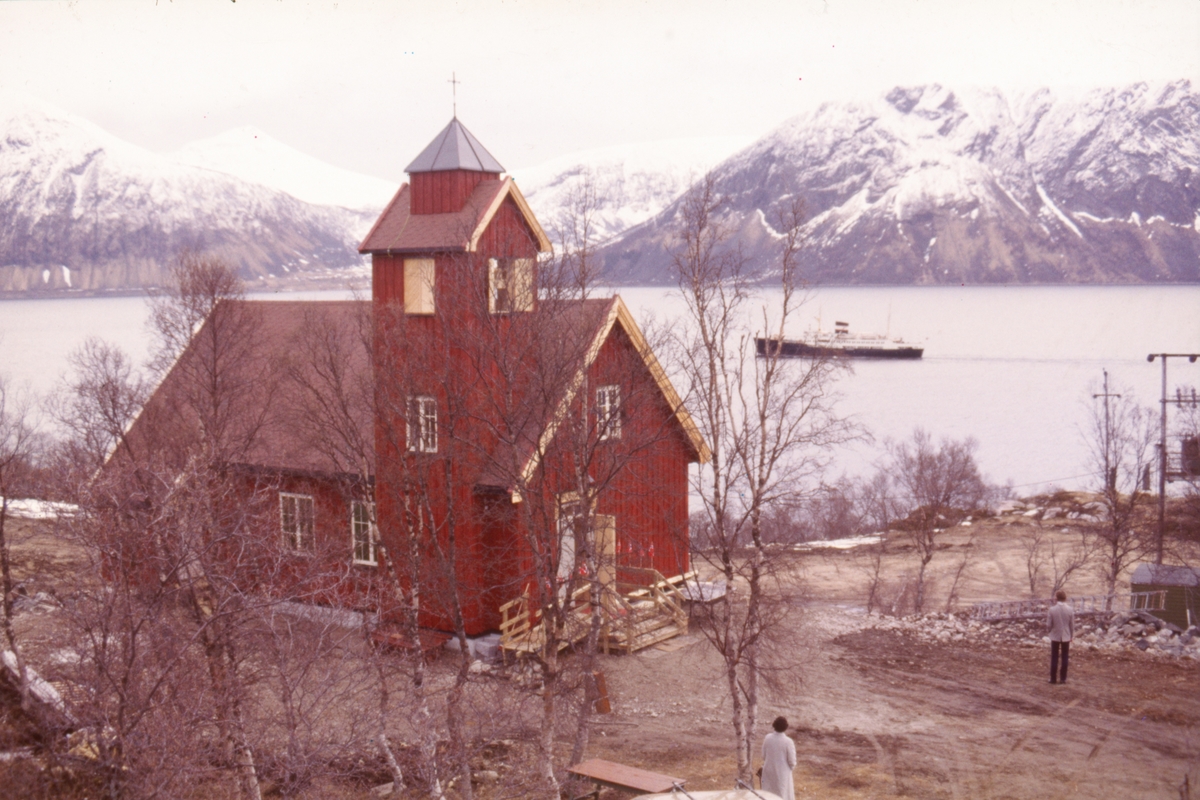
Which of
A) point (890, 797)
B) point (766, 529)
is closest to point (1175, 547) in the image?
point (766, 529)

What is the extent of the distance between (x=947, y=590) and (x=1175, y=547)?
7485 millimetres

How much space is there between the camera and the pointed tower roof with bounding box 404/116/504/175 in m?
20.9

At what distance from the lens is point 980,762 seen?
1477 cm

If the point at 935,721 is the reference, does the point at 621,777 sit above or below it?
above

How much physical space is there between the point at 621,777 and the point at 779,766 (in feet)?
7.85

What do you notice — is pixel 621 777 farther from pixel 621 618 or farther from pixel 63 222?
pixel 63 222

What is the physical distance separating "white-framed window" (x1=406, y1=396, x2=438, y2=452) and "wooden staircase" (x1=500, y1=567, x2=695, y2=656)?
14.1 ft

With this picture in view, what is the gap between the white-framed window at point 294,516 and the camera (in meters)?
21.7

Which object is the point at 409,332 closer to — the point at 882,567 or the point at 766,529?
the point at 882,567

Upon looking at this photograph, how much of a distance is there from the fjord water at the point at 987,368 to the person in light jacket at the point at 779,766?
31.4 meters

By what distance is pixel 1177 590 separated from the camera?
2367 cm

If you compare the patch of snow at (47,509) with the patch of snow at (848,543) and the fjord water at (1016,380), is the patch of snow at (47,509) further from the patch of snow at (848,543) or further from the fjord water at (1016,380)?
the patch of snow at (848,543)

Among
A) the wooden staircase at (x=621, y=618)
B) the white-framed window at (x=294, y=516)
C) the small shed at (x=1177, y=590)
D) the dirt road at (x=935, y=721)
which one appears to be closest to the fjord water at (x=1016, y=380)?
the small shed at (x=1177, y=590)

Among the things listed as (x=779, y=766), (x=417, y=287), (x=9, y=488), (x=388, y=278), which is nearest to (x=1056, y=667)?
(x=779, y=766)
